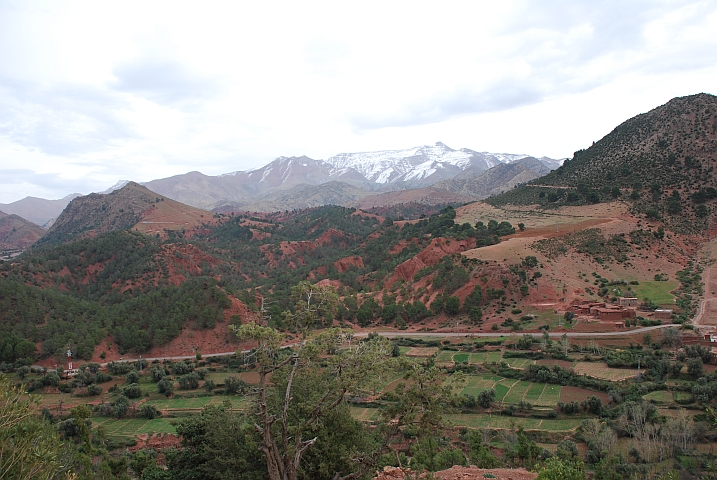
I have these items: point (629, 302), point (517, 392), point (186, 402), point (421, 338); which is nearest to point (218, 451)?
point (186, 402)

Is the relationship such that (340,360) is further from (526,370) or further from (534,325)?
(534,325)

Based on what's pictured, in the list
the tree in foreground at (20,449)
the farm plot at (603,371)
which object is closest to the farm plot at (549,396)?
the farm plot at (603,371)

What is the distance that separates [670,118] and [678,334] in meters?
63.5

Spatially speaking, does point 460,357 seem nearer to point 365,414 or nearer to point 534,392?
point 534,392

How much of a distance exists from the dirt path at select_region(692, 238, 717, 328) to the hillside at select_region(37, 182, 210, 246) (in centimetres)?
12496

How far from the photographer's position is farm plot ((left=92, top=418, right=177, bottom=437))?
33.2 m

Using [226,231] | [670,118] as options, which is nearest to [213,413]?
[670,118]

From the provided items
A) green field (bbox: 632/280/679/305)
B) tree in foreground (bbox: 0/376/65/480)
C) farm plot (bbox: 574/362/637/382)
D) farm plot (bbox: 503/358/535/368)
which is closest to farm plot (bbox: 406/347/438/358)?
farm plot (bbox: 503/358/535/368)

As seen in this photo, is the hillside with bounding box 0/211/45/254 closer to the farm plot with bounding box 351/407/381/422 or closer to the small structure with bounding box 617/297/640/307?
the farm plot with bounding box 351/407/381/422

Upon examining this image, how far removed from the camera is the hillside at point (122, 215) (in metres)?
136

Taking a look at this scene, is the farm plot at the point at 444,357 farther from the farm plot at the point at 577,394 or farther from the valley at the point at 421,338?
the farm plot at the point at 577,394

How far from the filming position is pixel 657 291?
172 feet

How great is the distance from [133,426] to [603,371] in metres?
38.4

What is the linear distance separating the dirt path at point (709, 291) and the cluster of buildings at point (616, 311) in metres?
2.87
